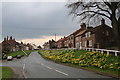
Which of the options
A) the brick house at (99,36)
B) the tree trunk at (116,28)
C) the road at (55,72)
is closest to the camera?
the road at (55,72)

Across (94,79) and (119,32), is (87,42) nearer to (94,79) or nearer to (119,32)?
(119,32)

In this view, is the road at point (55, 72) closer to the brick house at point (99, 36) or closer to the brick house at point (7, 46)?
the brick house at point (7, 46)

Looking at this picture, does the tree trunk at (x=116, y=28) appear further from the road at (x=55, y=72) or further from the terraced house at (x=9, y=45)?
the terraced house at (x=9, y=45)

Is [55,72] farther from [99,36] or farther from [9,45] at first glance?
[9,45]

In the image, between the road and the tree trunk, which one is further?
the tree trunk

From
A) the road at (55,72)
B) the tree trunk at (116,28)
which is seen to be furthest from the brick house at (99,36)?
the road at (55,72)

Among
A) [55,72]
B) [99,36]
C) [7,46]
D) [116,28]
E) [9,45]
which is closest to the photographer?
[55,72]

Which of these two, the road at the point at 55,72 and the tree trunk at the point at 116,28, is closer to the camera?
the road at the point at 55,72

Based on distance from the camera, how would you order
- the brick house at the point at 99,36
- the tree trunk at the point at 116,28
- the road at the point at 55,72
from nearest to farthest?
the road at the point at 55,72 → the tree trunk at the point at 116,28 → the brick house at the point at 99,36

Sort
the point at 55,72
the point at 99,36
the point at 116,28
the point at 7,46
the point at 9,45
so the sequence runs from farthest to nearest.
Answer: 1. the point at 9,45
2. the point at 7,46
3. the point at 99,36
4. the point at 116,28
5. the point at 55,72

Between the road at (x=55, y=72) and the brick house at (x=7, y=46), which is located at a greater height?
the brick house at (x=7, y=46)

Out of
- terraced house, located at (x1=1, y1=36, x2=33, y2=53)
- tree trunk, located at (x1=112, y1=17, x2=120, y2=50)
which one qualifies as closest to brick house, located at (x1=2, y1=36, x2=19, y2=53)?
terraced house, located at (x1=1, y1=36, x2=33, y2=53)

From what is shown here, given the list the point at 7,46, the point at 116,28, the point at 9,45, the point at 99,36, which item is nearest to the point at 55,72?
the point at 116,28

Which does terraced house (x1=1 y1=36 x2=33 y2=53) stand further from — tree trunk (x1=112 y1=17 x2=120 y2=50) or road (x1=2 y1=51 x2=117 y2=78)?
tree trunk (x1=112 y1=17 x2=120 y2=50)
